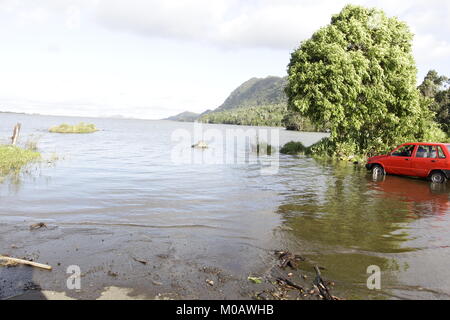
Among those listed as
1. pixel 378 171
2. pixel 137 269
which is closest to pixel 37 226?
pixel 137 269

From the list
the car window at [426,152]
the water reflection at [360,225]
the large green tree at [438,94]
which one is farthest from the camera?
the large green tree at [438,94]

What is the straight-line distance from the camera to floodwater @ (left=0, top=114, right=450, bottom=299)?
5.55 meters

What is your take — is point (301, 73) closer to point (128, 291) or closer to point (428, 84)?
point (128, 291)

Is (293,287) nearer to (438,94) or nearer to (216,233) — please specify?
(216,233)

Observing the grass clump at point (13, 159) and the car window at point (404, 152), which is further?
the car window at point (404, 152)

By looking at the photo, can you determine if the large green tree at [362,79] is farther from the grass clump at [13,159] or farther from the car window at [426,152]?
the grass clump at [13,159]

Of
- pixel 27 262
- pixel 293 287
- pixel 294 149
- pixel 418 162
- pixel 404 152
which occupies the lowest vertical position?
pixel 293 287

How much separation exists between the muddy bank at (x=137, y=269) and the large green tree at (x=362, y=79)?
65.0 ft

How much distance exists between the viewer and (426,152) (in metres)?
16.8

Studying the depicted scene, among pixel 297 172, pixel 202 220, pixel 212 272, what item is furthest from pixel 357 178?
pixel 212 272

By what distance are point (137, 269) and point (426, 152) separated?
16.4 meters

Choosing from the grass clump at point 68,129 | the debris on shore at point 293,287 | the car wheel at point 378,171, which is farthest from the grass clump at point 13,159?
the grass clump at point 68,129

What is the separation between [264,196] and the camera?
13227 mm

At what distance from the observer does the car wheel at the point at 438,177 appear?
52.9ft
